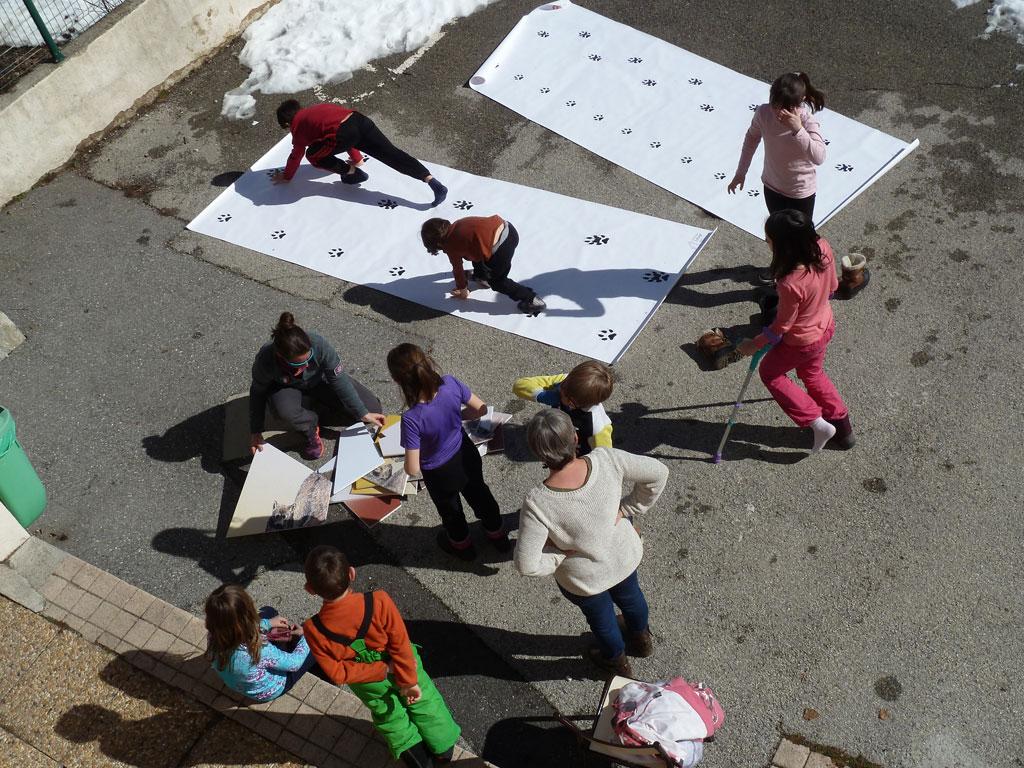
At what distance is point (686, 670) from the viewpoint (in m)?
4.12

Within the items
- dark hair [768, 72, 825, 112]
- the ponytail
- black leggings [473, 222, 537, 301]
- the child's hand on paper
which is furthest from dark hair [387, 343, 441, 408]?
the ponytail

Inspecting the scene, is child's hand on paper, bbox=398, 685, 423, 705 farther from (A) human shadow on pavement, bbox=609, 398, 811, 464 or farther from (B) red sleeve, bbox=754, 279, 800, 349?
(B) red sleeve, bbox=754, 279, 800, 349

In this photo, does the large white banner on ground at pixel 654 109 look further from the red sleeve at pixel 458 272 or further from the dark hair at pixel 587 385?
the dark hair at pixel 587 385

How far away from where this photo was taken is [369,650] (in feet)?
10.5

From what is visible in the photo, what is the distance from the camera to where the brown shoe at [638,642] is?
13.3 feet

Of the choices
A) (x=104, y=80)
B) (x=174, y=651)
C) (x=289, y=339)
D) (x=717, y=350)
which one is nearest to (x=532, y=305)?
(x=717, y=350)

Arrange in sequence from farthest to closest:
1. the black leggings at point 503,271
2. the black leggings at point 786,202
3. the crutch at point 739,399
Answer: the black leggings at point 503,271 → the black leggings at point 786,202 → the crutch at point 739,399

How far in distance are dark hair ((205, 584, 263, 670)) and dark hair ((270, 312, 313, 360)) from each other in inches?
→ 61.1

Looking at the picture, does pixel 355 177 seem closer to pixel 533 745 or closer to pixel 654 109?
pixel 654 109

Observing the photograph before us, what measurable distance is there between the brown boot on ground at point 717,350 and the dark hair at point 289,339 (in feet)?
8.30

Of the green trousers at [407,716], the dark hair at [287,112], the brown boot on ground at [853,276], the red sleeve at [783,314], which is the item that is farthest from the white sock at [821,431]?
the dark hair at [287,112]

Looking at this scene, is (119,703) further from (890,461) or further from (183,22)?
(183,22)

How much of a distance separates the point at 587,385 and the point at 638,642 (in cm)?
134

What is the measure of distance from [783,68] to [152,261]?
5.73 metres
